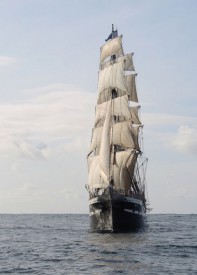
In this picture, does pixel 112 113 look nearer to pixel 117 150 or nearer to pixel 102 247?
pixel 117 150

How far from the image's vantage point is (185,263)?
102ft

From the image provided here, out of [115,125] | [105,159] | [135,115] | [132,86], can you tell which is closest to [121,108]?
[115,125]

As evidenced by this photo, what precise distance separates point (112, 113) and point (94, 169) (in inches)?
397

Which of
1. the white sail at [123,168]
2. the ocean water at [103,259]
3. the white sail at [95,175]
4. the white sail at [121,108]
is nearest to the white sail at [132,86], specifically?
the white sail at [121,108]

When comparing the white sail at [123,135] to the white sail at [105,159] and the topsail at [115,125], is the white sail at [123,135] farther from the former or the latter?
the white sail at [105,159]

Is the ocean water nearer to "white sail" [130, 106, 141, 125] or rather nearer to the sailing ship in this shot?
the sailing ship

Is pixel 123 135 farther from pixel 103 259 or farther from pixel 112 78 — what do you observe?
pixel 103 259

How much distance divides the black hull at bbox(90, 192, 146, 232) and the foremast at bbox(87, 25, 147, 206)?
3.70 meters

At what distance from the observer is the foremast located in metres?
60.6

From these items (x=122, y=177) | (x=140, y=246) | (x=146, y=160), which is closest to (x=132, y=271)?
(x=140, y=246)

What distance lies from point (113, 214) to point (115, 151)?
15.5 meters

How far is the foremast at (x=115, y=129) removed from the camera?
199 ft

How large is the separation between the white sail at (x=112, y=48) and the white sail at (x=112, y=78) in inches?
162

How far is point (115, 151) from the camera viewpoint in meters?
65.5
